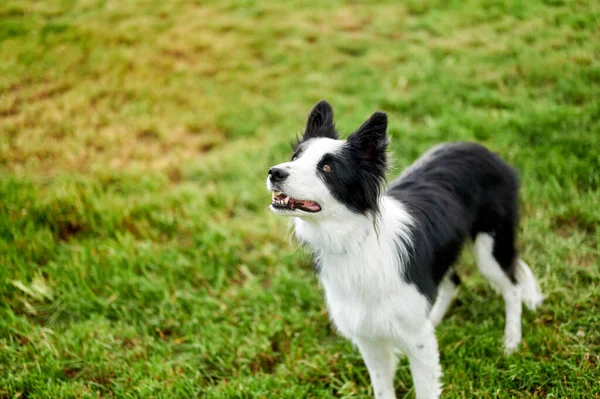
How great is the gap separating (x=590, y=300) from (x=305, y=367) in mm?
1928

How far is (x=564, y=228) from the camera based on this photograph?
4004 millimetres

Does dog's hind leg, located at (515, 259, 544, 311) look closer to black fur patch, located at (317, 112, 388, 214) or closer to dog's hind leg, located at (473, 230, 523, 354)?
dog's hind leg, located at (473, 230, 523, 354)

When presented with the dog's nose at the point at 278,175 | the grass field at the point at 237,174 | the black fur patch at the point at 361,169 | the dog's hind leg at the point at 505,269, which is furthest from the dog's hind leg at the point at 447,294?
the dog's nose at the point at 278,175

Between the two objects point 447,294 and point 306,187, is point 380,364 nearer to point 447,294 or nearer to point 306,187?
point 447,294

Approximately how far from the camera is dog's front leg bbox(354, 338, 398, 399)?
274cm

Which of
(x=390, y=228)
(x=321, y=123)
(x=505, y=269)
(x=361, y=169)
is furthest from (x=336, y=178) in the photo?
(x=505, y=269)

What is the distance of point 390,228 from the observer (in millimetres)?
2598

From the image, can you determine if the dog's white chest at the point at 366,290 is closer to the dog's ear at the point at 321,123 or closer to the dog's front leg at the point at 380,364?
the dog's front leg at the point at 380,364

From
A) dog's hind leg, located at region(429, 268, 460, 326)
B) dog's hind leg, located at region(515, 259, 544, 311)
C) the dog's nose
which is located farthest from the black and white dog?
dog's hind leg, located at region(429, 268, 460, 326)

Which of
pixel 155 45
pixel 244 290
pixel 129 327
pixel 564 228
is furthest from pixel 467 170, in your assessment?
pixel 155 45

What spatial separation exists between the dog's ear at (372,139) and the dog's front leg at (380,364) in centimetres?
101

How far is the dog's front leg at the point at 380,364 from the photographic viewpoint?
2.74 metres

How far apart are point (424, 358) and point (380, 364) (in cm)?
26

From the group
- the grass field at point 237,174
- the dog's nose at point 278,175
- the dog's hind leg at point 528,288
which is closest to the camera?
the dog's nose at point 278,175
